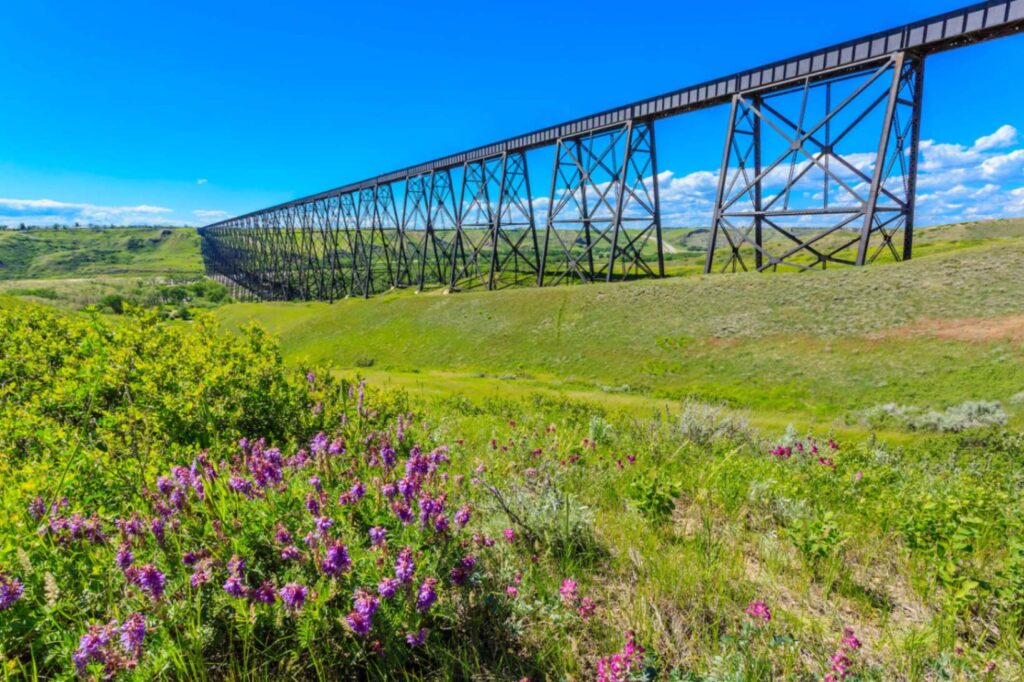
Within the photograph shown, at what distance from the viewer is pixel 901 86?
751 inches

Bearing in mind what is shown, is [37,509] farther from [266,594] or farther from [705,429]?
[705,429]

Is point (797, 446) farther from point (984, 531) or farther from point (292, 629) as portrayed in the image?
point (292, 629)

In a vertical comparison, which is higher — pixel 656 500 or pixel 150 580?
pixel 150 580

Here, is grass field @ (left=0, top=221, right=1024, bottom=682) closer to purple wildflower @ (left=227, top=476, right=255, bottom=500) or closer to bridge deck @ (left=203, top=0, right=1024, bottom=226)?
purple wildflower @ (left=227, top=476, right=255, bottom=500)

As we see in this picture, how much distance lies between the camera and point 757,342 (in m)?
18.7

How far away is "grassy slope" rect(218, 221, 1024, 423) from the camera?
1402cm

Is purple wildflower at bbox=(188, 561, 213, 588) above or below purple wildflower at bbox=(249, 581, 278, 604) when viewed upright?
above

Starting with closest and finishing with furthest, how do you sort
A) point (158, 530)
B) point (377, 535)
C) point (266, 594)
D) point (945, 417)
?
1. point (266, 594)
2. point (377, 535)
3. point (158, 530)
4. point (945, 417)

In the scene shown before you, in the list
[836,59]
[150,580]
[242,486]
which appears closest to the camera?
[150,580]

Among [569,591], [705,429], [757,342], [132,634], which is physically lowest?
[757,342]

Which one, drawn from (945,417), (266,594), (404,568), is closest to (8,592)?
(266,594)

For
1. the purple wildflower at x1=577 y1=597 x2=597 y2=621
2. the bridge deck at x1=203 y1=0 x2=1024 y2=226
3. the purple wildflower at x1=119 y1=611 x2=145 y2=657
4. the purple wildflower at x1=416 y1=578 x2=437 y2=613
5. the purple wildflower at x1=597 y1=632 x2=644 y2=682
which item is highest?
the bridge deck at x1=203 y1=0 x2=1024 y2=226

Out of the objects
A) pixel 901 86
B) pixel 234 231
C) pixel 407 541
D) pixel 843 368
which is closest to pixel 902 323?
pixel 843 368

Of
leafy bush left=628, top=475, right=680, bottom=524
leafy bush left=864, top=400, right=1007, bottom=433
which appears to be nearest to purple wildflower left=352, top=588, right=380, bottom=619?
leafy bush left=628, top=475, right=680, bottom=524
